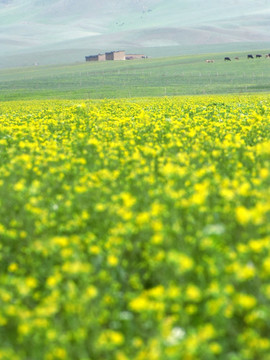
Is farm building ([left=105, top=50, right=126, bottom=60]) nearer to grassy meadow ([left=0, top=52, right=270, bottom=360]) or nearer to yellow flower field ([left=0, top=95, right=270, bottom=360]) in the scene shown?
grassy meadow ([left=0, top=52, right=270, bottom=360])

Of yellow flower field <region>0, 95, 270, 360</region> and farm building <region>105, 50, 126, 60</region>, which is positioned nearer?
yellow flower field <region>0, 95, 270, 360</region>

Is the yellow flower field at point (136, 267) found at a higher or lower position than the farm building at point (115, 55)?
lower

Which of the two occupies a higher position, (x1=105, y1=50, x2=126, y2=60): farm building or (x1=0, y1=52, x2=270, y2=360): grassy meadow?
(x1=105, y1=50, x2=126, y2=60): farm building

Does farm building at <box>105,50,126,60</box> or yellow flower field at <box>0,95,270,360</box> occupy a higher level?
farm building at <box>105,50,126,60</box>

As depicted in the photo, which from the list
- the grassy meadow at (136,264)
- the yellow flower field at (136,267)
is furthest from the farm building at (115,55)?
the yellow flower field at (136,267)

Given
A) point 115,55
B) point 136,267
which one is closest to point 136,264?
point 136,267

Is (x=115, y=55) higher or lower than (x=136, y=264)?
higher

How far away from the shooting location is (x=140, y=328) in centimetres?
498

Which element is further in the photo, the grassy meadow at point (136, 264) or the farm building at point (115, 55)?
the farm building at point (115, 55)

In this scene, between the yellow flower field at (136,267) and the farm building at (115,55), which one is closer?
the yellow flower field at (136,267)

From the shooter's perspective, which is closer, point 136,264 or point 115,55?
point 136,264

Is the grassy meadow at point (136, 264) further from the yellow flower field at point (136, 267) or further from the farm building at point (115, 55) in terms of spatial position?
the farm building at point (115, 55)

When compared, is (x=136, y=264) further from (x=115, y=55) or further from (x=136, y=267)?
→ (x=115, y=55)

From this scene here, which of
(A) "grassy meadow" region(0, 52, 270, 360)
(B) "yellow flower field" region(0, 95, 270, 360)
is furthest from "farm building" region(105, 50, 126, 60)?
(B) "yellow flower field" region(0, 95, 270, 360)
